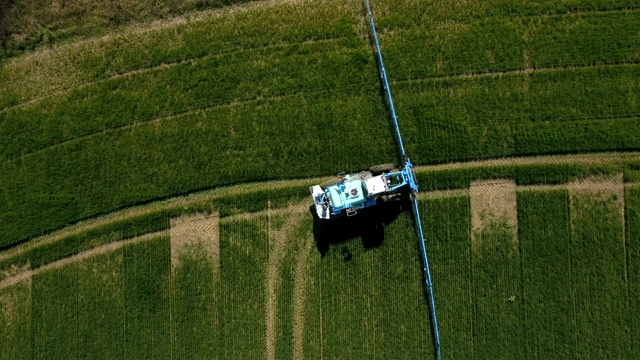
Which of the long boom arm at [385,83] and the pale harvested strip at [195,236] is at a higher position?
the long boom arm at [385,83]

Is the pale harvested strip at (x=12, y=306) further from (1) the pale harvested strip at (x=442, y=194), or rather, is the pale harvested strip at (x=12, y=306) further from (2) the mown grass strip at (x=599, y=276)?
(2) the mown grass strip at (x=599, y=276)

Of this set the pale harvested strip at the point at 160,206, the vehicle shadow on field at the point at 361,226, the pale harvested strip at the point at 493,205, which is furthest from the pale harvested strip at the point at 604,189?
the pale harvested strip at the point at 160,206

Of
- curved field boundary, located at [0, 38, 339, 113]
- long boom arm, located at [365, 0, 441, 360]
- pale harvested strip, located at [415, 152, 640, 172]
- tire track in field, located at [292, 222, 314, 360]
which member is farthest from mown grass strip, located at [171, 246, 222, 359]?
pale harvested strip, located at [415, 152, 640, 172]

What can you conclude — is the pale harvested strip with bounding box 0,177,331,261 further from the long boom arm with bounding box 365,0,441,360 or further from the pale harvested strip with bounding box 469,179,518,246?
the pale harvested strip with bounding box 469,179,518,246

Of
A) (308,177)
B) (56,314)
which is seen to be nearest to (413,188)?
(308,177)

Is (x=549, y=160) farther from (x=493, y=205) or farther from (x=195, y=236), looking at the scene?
(x=195, y=236)

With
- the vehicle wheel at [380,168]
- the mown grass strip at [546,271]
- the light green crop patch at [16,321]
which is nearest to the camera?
the mown grass strip at [546,271]

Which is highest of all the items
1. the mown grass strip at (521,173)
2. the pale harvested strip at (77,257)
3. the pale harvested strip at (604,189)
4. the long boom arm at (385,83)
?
the long boom arm at (385,83)
